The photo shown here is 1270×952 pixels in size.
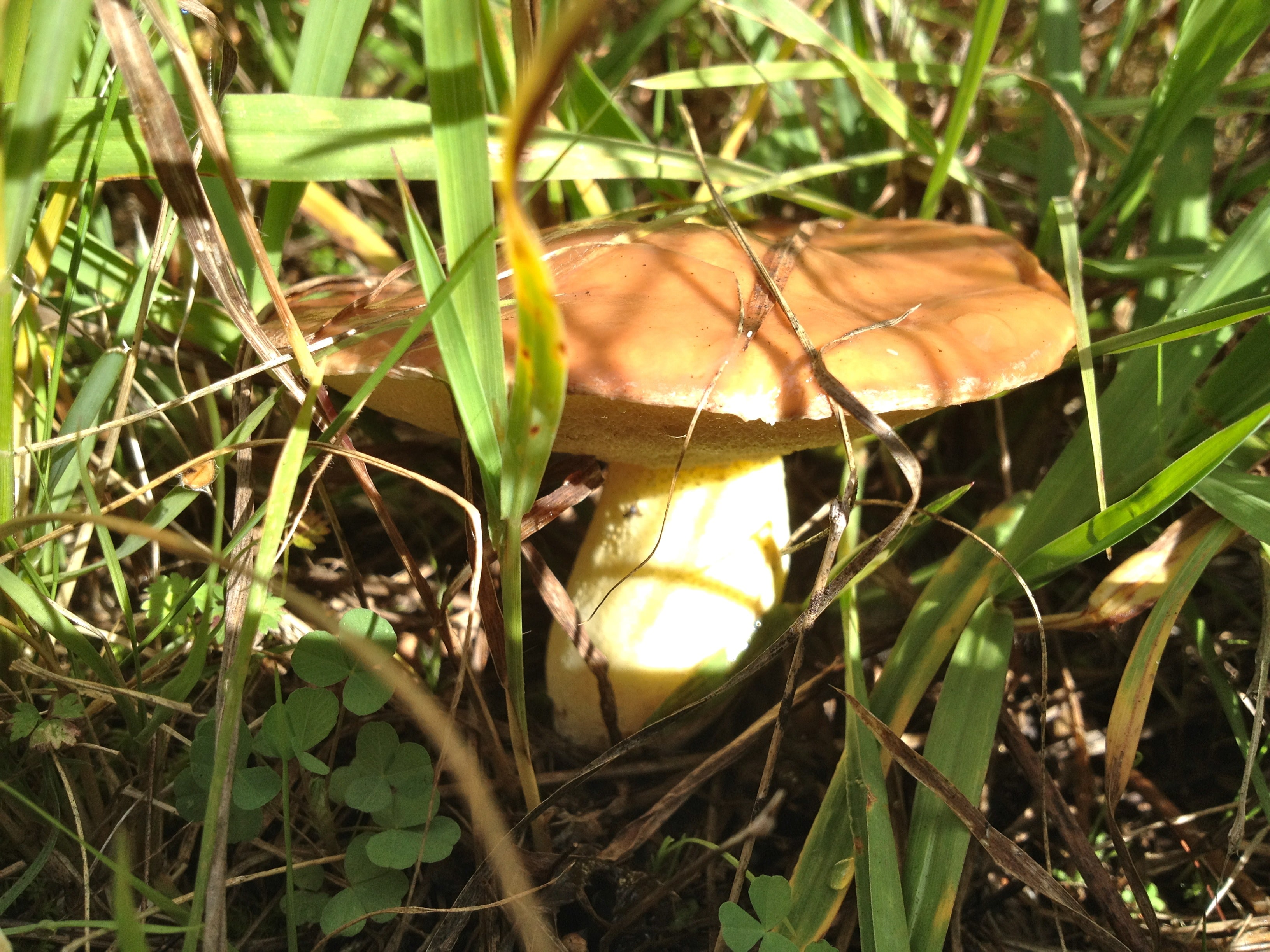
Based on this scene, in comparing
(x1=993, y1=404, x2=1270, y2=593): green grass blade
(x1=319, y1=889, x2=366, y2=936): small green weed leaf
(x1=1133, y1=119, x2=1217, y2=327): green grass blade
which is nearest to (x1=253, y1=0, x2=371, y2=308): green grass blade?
(x1=319, y1=889, x2=366, y2=936): small green weed leaf

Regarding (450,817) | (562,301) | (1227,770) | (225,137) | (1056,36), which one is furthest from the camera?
(1056,36)

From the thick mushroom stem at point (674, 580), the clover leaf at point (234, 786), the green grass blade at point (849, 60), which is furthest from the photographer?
the green grass blade at point (849, 60)

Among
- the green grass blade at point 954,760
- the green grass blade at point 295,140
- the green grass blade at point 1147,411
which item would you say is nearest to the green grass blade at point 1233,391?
the green grass blade at point 1147,411

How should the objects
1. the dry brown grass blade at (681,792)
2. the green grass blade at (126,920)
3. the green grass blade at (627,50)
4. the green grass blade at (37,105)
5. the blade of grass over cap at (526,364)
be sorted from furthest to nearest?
the green grass blade at (627,50), the dry brown grass blade at (681,792), the green grass blade at (37,105), the green grass blade at (126,920), the blade of grass over cap at (526,364)

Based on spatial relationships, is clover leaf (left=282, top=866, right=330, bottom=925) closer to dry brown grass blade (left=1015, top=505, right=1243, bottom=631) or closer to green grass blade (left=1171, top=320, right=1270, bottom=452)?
dry brown grass blade (left=1015, top=505, right=1243, bottom=631)

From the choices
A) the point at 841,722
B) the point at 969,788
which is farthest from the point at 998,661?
the point at 841,722

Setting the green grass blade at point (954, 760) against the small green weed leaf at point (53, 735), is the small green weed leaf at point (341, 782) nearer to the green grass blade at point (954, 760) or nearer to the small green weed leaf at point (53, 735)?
the small green weed leaf at point (53, 735)

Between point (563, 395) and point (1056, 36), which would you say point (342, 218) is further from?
point (1056, 36)
